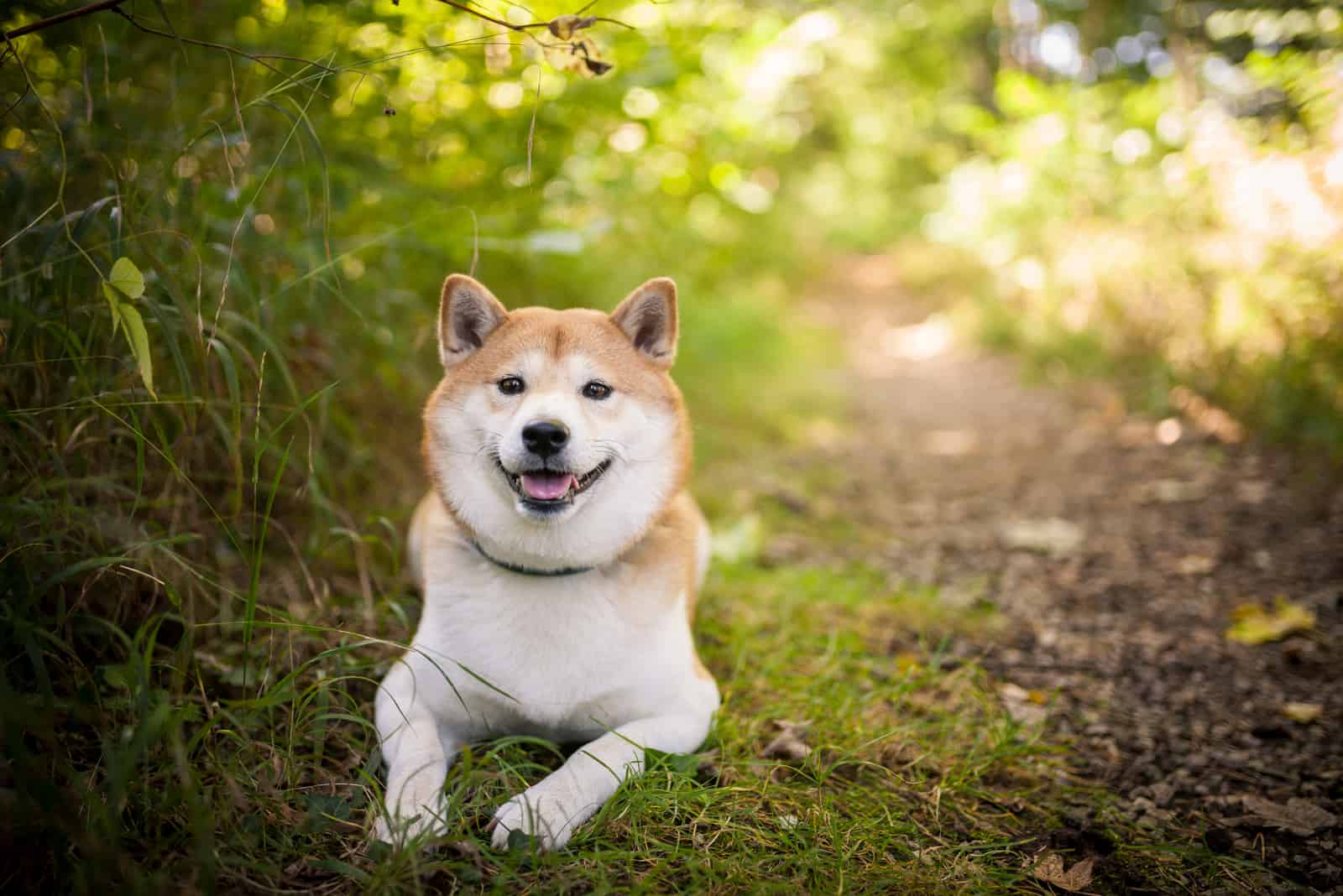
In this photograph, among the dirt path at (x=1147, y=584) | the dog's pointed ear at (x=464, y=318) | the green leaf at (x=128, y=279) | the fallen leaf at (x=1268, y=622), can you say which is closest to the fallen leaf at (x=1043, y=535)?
the dirt path at (x=1147, y=584)

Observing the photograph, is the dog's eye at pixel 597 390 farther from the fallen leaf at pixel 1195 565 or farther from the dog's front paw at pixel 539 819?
the fallen leaf at pixel 1195 565

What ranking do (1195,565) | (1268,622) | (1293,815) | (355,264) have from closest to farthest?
1. (1293,815)
2. (1268,622)
3. (355,264)
4. (1195,565)

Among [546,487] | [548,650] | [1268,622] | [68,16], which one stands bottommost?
[1268,622]

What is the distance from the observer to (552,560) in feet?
6.56

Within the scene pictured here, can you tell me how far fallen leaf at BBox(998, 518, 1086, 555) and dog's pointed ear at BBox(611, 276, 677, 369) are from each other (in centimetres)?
245

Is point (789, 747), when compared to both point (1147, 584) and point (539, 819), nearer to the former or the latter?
point (539, 819)

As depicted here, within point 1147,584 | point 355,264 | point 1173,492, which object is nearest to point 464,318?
point 355,264

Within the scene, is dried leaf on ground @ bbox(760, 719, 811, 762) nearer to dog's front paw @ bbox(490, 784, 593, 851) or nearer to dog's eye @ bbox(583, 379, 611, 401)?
dog's front paw @ bbox(490, 784, 593, 851)

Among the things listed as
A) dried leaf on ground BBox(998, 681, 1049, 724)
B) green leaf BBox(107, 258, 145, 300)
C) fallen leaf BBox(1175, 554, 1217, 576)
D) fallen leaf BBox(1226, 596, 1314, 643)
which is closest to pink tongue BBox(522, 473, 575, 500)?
green leaf BBox(107, 258, 145, 300)

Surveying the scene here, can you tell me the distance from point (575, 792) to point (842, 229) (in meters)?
17.0

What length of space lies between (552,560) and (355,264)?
6.43ft

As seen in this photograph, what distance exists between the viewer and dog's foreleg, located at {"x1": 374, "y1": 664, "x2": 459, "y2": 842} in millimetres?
1615

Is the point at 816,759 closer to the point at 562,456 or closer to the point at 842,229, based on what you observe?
the point at 562,456

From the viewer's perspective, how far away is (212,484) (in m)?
2.50
